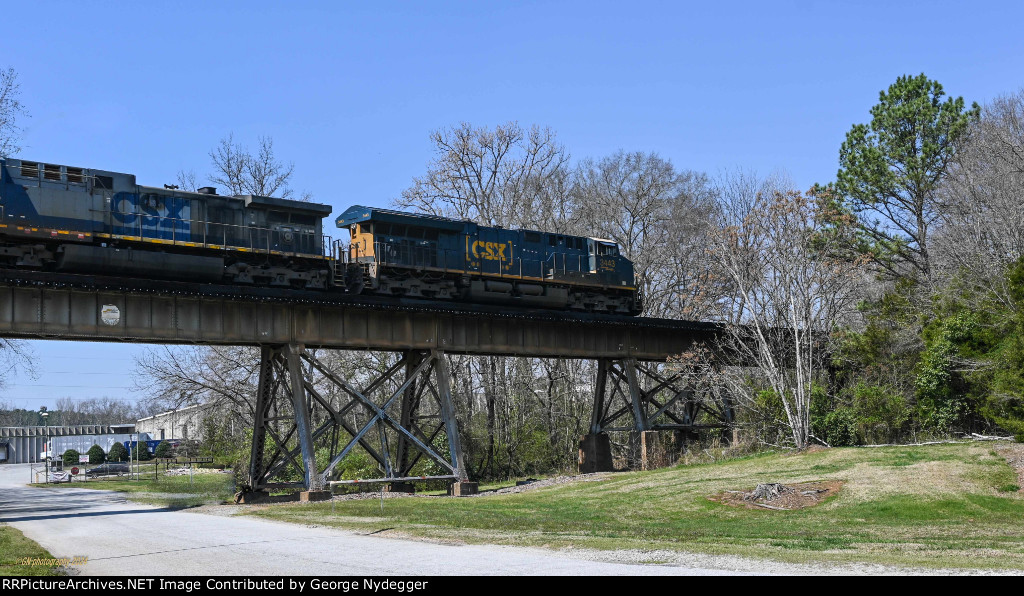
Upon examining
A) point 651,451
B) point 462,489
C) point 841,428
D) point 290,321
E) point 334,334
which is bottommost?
point 462,489

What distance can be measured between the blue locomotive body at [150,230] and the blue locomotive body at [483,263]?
6.80ft

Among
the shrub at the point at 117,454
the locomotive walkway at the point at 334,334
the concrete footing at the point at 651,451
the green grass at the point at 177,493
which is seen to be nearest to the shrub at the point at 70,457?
the shrub at the point at 117,454

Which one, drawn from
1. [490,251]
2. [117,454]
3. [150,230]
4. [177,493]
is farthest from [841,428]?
[117,454]

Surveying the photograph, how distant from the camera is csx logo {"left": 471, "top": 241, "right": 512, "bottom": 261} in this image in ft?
119

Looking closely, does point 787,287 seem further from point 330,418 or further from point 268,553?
point 268,553

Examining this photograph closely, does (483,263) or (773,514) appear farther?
(483,263)

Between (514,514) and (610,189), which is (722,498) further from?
(610,189)

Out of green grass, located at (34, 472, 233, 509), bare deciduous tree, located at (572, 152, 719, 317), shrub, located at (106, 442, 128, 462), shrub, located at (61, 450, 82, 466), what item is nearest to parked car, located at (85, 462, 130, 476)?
green grass, located at (34, 472, 233, 509)

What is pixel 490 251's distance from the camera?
36625 mm

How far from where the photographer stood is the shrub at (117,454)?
3204 inches

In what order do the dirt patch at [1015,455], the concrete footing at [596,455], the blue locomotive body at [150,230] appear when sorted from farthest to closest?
1. the concrete footing at [596,455]
2. the blue locomotive body at [150,230]
3. the dirt patch at [1015,455]

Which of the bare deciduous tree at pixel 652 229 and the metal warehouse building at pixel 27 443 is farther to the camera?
the metal warehouse building at pixel 27 443

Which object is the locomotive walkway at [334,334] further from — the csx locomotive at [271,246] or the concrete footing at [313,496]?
the csx locomotive at [271,246]

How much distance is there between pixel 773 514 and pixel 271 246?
18.1 m
